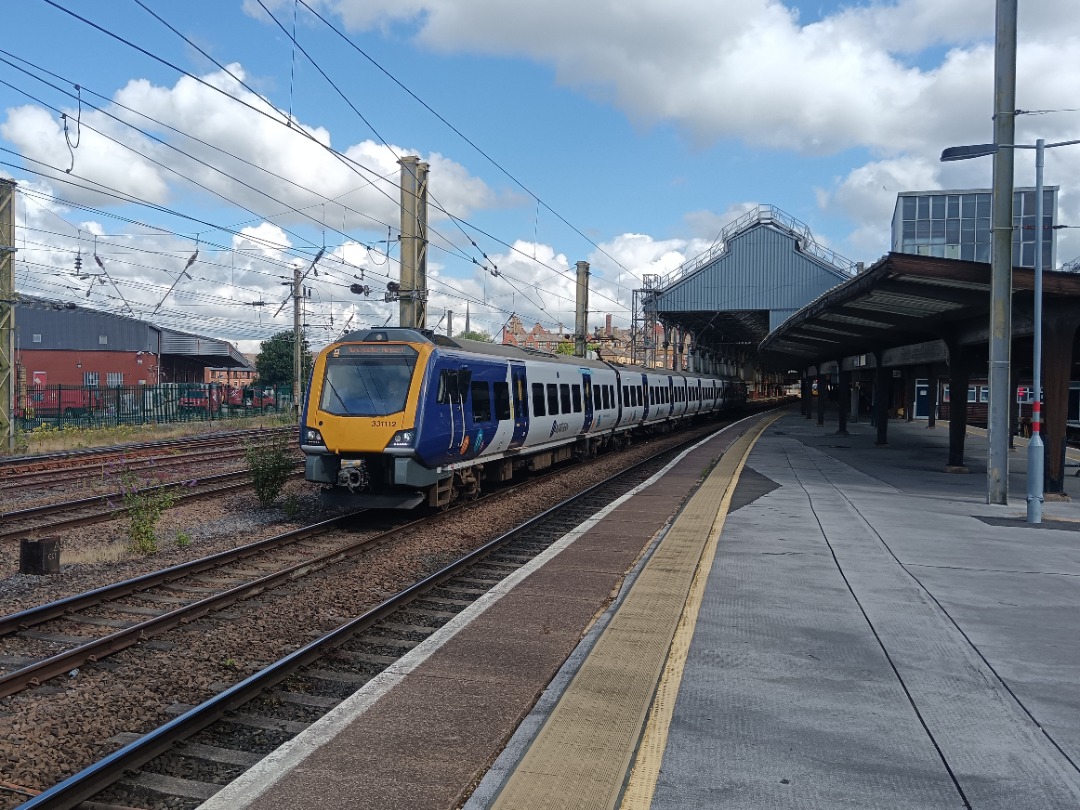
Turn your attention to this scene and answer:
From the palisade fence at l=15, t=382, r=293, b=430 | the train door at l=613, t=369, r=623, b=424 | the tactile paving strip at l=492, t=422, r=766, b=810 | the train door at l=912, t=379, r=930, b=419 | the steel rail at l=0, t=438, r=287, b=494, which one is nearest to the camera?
the tactile paving strip at l=492, t=422, r=766, b=810

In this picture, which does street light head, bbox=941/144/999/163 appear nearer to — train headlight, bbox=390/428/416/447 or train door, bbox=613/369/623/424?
train headlight, bbox=390/428/416/447

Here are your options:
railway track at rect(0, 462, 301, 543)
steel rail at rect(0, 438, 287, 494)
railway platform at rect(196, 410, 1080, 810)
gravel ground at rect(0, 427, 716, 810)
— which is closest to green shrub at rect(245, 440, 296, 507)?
gravel ground at rect(0, 427, 716, 810)

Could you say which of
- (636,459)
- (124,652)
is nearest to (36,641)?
(124,652)

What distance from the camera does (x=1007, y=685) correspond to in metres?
5.61

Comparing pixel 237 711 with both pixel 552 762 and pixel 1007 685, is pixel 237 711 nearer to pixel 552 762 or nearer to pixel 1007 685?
pixel 552 762

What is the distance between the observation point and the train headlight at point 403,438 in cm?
1180

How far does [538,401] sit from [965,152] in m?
8.58

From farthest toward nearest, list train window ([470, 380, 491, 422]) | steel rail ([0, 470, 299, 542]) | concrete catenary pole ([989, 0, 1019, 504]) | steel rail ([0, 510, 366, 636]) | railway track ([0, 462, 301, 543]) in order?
concrete catenary pole ([989, 0, 1019, 504]) → train window ([470, 380, 491, 422]) → railway track ([0, 462, 301, 543]) → steel rail ([0, 470, 299, 542]) → steel rail ([0, 510, 366, 636])

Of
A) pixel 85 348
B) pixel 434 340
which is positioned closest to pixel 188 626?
pixel 434 340

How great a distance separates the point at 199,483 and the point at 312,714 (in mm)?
12330

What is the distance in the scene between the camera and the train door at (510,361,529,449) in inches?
623

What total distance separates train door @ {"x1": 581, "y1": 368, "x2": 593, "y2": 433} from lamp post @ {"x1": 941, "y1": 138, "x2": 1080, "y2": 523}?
9347mm

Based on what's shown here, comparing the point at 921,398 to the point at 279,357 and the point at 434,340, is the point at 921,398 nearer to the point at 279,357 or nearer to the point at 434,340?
the point at 434,340

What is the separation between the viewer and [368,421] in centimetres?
1198
